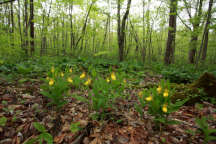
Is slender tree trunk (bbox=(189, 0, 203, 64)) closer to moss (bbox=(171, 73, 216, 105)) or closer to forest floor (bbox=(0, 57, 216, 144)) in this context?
moss (bbox=(171, 73, 216, 105))

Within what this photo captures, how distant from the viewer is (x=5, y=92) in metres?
1.97

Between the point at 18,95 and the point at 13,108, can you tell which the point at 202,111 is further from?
the point at 18,95

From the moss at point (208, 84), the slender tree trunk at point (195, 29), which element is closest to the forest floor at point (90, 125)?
the moss at point (208, 84)

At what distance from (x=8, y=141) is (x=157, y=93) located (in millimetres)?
1799

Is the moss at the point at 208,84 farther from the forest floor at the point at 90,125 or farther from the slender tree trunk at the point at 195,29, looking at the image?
the slender tree trunk at the point at 195,29

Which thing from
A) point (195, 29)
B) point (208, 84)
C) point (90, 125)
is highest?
point (195, 29)

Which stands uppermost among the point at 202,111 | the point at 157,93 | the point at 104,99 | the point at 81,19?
the point at 81,19

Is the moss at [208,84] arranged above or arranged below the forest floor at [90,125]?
above

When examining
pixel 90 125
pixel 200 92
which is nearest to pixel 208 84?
pixel 200 92

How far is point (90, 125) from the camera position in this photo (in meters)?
1.38

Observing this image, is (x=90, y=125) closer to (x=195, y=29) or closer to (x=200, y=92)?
(x=200, y=92)

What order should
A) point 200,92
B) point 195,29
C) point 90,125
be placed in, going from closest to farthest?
point 90,125, point 200,92, point 195,29

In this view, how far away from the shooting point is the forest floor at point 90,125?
121 centimetres

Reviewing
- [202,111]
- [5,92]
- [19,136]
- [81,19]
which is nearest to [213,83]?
[202,111]
